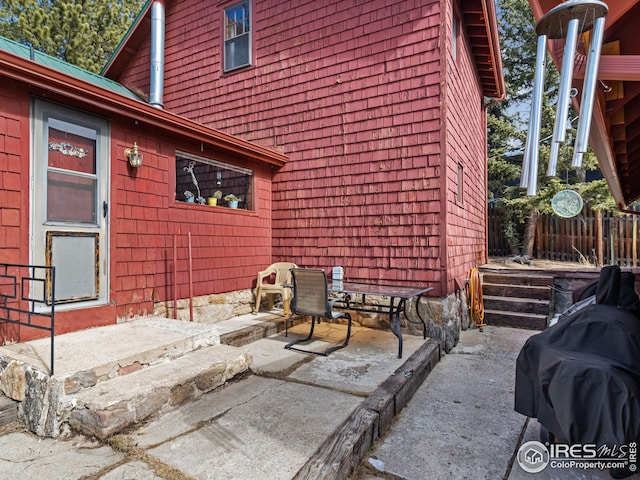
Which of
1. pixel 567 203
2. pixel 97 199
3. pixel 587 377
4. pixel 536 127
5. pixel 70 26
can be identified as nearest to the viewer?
pixel 536 127

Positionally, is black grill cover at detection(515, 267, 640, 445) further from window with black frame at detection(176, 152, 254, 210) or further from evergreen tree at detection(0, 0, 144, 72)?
evergreen tree at detection(0, 0, 144, 72)

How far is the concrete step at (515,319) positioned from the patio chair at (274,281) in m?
3.37

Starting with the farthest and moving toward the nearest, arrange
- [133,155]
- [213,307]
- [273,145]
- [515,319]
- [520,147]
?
1. [520,147]
2. [273,145]
3. [515,319]
4. [213,307]
5. [133,155]

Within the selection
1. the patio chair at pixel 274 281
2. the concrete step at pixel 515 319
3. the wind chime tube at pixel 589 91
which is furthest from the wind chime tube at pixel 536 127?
the concrete step at pixel 515 319

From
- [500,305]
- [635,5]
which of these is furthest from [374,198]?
[635,5]

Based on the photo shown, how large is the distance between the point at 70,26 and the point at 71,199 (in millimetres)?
10312

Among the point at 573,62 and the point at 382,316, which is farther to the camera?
the point at 382,316

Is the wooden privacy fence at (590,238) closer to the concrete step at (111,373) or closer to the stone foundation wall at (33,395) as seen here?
the concrete step at (111,373)


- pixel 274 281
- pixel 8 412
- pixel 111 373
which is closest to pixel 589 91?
pixel 111 373

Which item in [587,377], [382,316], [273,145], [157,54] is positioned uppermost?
[157,54]

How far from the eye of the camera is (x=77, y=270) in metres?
3.63

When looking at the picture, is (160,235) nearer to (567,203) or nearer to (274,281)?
(274,281)

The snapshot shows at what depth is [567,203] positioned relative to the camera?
30.7 ft

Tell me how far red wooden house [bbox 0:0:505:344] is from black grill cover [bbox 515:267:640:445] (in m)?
2.76
